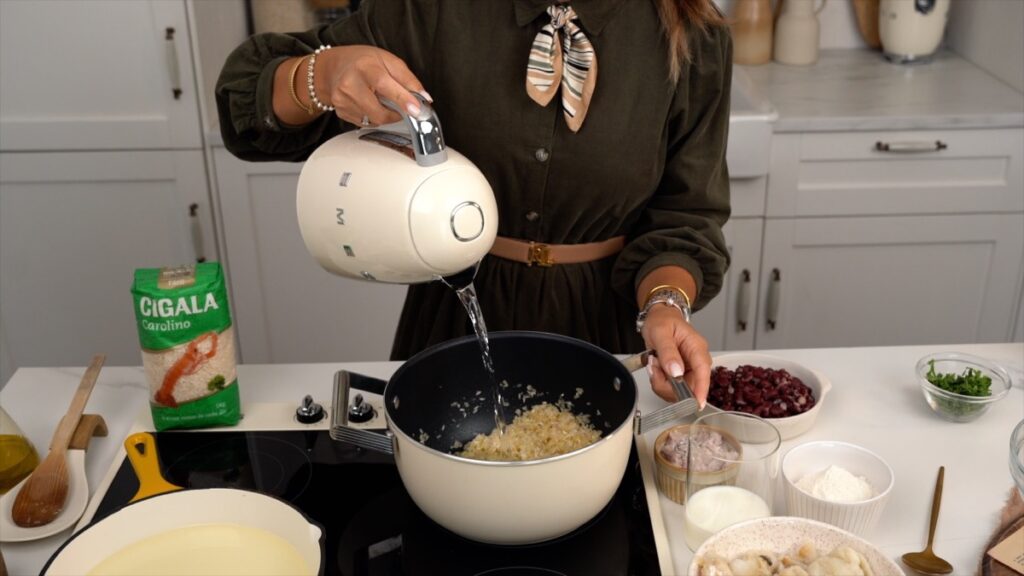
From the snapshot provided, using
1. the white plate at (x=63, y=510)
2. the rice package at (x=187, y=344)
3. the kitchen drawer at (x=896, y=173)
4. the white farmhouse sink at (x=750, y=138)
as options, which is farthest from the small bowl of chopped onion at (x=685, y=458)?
the kitchen drawer at (x=896, y=173)

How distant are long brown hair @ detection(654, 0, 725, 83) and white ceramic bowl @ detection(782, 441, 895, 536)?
0.51 m

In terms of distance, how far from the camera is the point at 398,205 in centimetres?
94

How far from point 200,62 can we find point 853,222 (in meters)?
1.49

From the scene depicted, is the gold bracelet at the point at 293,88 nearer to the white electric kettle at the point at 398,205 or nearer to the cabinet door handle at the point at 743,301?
the white electric kettle at the point at 398,205

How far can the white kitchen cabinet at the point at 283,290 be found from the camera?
2326mm

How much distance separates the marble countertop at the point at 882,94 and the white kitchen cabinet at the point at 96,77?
1.31 meters

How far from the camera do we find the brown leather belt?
4.67 ft

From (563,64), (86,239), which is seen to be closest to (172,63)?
(86,239)

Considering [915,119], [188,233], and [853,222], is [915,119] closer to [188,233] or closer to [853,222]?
[853,222]

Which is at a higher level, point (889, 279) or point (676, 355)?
point (676, 355)

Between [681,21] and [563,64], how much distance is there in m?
0.16

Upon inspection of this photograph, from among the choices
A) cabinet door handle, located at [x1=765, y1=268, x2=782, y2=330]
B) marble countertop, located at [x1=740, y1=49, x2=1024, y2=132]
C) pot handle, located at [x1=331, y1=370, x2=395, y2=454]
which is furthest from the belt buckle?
cabinet door handle, located at [x1=765, y1=268, x2=782, y2=330]

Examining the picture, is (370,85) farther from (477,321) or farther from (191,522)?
(191,522)

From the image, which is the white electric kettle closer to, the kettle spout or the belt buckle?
the kettle spout
